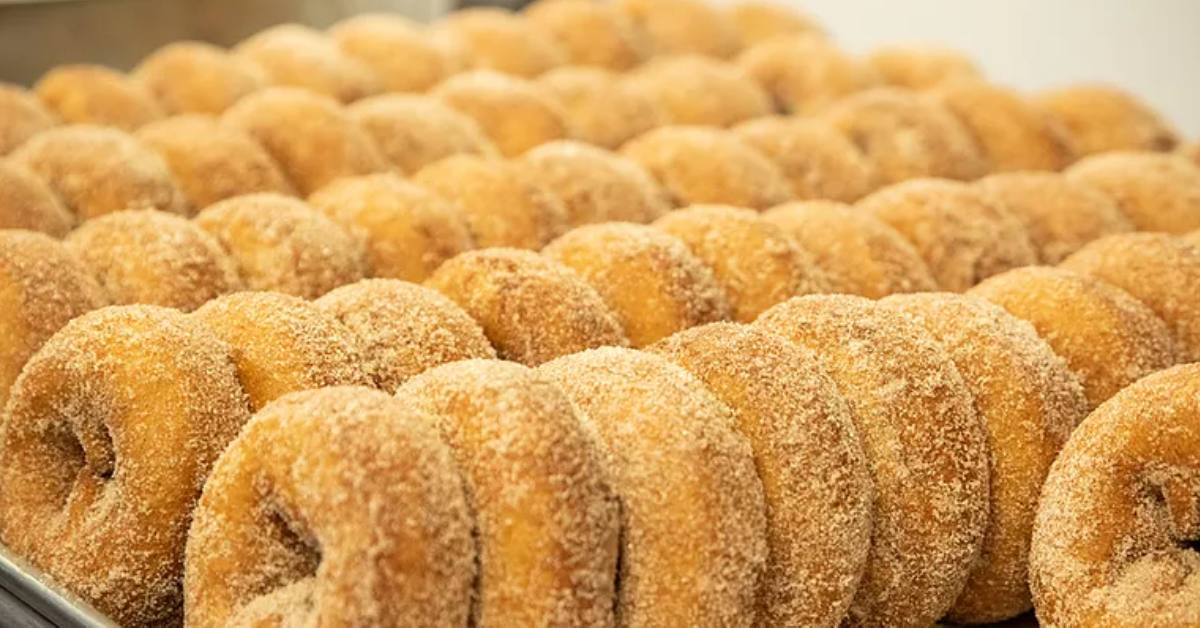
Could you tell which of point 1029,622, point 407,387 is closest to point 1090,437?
point 1029,622

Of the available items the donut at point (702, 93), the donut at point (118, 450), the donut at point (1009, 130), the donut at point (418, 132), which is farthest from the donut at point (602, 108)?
the donut at point (118, 450)

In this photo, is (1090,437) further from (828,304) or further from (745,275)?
(745,275)

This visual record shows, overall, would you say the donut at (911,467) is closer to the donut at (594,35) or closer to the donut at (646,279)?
the donut at (646,279)

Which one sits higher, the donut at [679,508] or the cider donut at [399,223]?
the donut at [679,508]

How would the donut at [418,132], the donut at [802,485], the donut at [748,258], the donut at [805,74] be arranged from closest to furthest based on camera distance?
the donut at [802,485] → the donut at [748,258] → the donut at [418,132] → the donut at [805,74]

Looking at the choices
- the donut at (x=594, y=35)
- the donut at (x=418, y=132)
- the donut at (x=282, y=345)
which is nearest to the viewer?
the donut at (x=282, y=345)

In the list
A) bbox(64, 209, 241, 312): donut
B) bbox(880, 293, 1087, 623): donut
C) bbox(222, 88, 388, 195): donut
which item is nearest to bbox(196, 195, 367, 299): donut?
bbox(64, 209, 241, 312): donut
